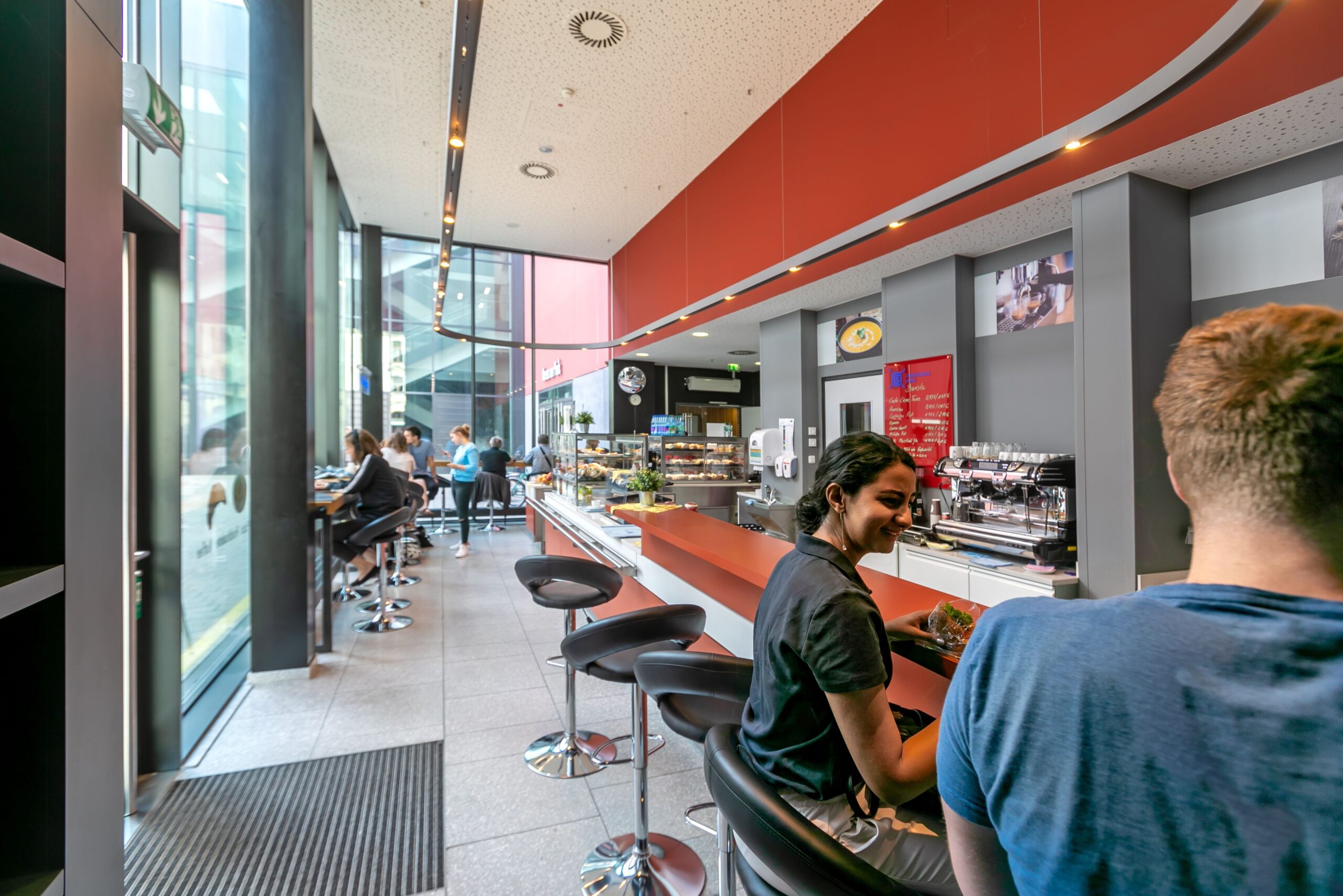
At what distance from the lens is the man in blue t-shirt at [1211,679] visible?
1.57 ft

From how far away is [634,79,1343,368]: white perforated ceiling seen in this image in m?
2.28

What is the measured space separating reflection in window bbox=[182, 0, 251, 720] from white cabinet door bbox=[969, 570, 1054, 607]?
395cm

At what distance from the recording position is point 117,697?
35.0 inches

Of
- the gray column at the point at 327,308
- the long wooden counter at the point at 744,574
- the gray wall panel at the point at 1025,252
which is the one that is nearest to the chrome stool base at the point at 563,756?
the long wooden counter at the point at 744,574

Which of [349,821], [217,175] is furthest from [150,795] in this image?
[217,175]

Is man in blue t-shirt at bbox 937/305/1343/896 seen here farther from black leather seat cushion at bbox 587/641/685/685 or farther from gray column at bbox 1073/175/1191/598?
gray column at bbox 1073/175/1191/598

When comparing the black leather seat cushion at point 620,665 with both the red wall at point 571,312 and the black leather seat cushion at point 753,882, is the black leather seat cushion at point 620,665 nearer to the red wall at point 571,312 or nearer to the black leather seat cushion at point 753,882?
the black leather seat cushion at point 753,882

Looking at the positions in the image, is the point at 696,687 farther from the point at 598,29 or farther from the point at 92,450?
the point at 598,29

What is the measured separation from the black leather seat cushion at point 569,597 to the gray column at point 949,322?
9.03ft

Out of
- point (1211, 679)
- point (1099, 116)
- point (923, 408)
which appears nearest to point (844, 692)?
point (1211, 679)

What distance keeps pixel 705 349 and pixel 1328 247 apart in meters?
6.35

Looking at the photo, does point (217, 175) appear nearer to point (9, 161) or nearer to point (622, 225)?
point (9, 161)

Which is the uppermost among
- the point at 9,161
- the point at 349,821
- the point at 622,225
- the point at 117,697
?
the point at 622,225

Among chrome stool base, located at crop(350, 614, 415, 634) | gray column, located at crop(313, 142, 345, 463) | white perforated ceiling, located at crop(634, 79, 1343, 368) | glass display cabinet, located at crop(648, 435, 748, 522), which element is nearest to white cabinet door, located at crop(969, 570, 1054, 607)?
white perforated ceiling, located at crop(634, 79, 1343, 368)
